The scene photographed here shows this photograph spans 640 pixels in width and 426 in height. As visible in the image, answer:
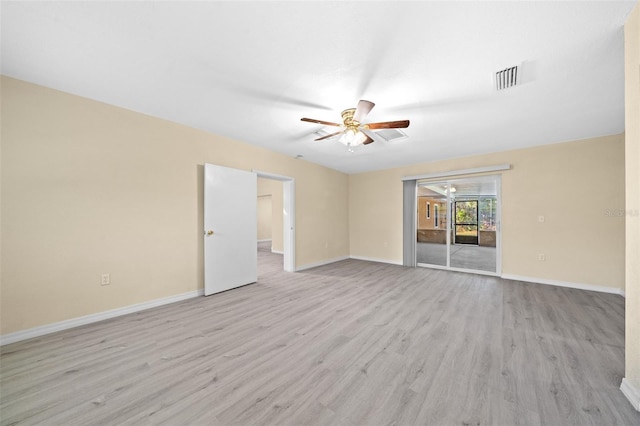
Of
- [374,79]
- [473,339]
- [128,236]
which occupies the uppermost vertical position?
[374,79]

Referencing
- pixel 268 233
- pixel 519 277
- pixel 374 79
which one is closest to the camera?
pixel 374 79

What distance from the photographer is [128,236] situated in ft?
9.21

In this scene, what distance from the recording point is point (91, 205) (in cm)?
257

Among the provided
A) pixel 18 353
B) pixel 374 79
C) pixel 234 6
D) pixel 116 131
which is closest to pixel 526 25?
pixel 374 79

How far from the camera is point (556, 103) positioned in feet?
8.59

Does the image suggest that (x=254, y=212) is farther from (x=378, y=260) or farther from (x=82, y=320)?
(x=378, y=260)

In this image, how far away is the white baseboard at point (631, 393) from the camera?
1.40 m

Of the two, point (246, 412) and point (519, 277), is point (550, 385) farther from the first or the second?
point (519, 277)

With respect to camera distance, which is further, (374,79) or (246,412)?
(374,79)

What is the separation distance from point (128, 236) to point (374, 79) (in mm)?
3390

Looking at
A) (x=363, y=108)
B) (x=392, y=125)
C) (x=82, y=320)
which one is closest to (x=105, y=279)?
(x=82, y=320)

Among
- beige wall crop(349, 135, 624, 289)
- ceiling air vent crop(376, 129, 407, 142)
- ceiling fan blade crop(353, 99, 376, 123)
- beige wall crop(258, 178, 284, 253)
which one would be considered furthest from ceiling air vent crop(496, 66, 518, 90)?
beige wall crop(258, 178, 284, 253)

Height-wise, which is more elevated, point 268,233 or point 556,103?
point 556,103

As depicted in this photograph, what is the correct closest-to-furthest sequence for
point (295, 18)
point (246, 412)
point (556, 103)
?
point (246, 412)
point (295, 18)
point (556, 103)
